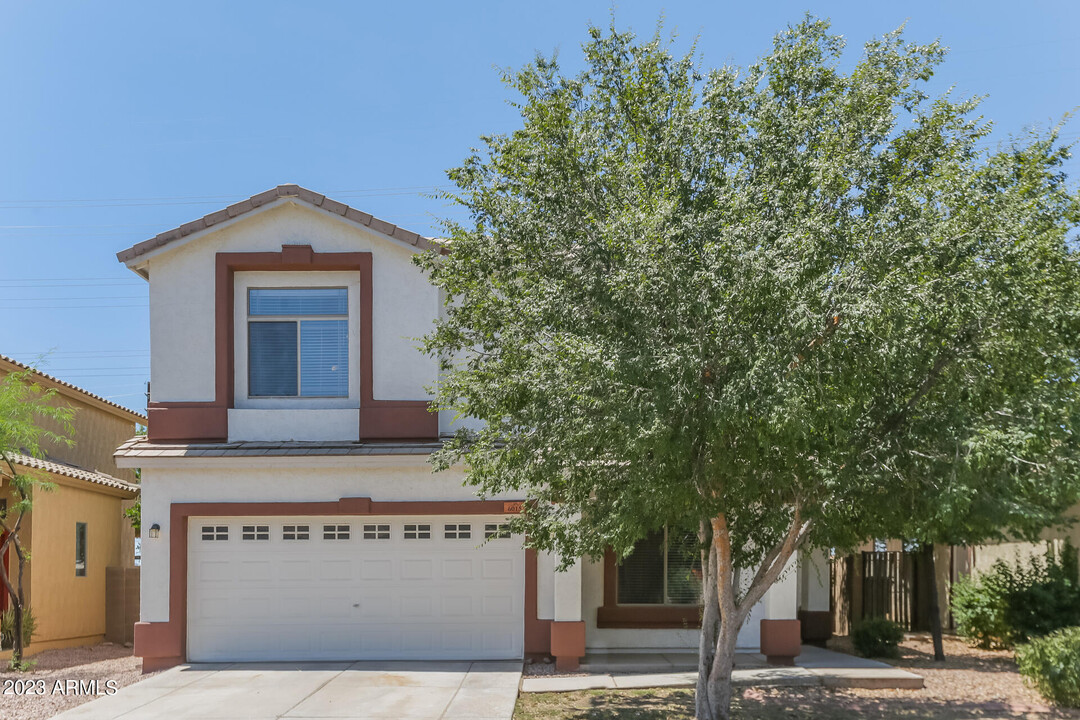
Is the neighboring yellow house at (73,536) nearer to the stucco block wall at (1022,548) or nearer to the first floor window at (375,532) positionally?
the first floor window at (375,532)

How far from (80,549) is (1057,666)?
52.8 feet

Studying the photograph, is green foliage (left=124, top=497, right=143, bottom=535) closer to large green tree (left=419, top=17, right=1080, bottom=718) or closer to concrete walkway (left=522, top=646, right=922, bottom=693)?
concrete walkway (left=522, top=646, right=922, bottom=693)

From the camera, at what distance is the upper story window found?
52.3 feet

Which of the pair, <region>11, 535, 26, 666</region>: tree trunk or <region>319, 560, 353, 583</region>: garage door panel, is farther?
<region>319, 560, 353, 583</region>: garage door panel

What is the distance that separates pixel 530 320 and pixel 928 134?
4248 millimetres

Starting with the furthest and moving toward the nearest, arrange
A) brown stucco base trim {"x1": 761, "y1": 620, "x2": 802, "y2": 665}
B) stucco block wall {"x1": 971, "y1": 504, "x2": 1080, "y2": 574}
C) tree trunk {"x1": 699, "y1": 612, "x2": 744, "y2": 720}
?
stucco block wall {"x1": 971, "y1": 504, "x2": 1080, "y2": 574} → brown stucco base trim {"x1": 761, "y1": 620, "x2": 802, "y2": 665} → tree trunk {"x1": 699, "y1": 612, "x2": 744, "y2": 720}

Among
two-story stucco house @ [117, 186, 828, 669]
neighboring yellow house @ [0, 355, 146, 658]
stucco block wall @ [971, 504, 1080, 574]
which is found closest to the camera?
two-story stucco house @ [117, 186, 828, 669]

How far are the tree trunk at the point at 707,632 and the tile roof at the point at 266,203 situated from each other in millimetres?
6691

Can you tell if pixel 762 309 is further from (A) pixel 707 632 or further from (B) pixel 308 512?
(B) pixel 308 512

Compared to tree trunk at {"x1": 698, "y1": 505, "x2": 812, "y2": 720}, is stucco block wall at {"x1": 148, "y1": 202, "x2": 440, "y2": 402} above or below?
above

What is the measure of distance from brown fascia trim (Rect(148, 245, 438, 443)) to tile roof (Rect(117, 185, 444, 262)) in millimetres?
524

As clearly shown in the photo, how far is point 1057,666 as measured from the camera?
38.1ft

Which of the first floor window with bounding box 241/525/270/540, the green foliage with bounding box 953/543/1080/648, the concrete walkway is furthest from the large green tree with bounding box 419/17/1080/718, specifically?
the green foliage with bounding box 953/543/1080/648

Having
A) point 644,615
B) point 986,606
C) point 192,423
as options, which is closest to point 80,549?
point 192,423
